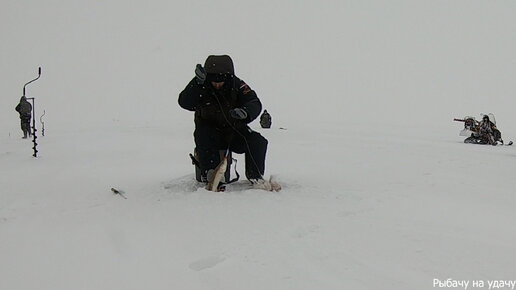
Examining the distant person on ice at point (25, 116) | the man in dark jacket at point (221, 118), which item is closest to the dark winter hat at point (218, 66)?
the man in dark jacket at point (221, 118)

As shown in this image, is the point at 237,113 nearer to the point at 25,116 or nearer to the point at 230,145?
the point at 230,145

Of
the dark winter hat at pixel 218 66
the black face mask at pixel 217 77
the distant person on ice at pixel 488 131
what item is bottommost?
the distant person on ice at pixel 488 131

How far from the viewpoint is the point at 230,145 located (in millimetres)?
4875

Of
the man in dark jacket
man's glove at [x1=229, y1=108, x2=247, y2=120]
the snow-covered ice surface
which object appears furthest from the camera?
the man in dark jacket

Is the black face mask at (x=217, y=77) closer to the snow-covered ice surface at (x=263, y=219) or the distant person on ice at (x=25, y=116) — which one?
the snow-covered ice surface at (x=263, y=219)

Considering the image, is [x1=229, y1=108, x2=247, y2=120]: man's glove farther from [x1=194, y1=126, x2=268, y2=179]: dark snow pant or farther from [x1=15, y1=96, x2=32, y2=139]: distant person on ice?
[x1=15, y1=96, x2=32, y2=139]: distant person on ice

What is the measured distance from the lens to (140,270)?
2596 mm

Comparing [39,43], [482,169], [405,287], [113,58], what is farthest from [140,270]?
[39,43]

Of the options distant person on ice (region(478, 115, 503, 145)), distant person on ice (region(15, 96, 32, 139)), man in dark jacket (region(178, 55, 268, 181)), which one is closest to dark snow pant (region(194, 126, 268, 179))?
man in dark jacket (region(178, 55, 268, 181))

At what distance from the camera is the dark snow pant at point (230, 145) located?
4719 mm

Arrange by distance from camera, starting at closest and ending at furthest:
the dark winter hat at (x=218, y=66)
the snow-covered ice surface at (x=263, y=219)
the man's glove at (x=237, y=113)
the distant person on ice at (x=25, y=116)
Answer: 1. the snow-covered ice surface at (x=263, y=219)
2. the man's glove at (x=237, y=113)
3. the dark winter hat at (x=218, y=66)
4. the distant person on ice at (x=25, y=116)

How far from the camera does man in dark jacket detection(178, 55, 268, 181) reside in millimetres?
4625

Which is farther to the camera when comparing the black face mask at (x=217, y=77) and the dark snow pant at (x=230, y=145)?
the dark snow pant at (x=230, y=145)

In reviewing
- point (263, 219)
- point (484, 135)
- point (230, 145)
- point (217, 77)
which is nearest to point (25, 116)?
point (230, 145)
